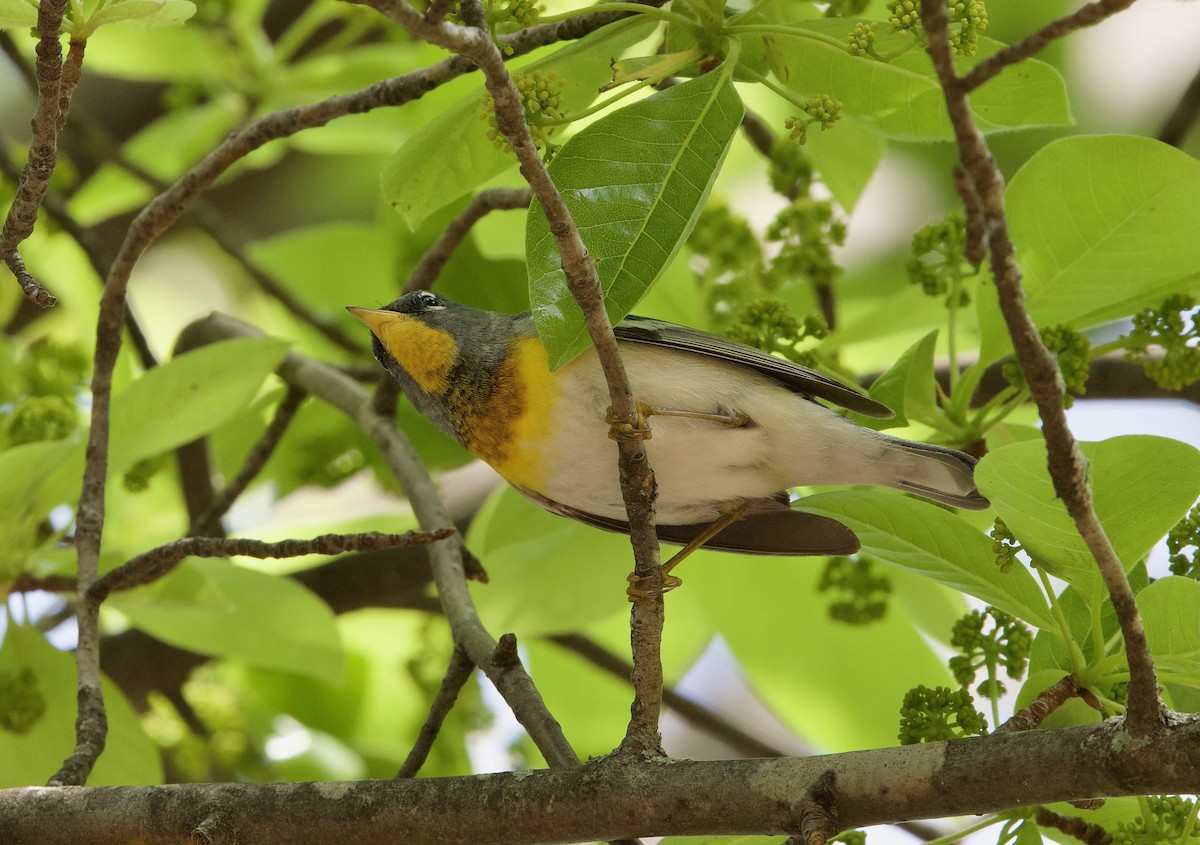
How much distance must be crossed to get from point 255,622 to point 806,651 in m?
1.52

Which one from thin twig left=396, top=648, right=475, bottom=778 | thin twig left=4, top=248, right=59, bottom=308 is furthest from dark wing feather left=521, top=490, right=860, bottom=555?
thin twig left=4, top=248, right=59, bottom=308

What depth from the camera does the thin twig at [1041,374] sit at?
4.32 ft

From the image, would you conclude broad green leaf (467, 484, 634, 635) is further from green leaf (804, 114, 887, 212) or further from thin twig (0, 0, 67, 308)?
thin twig (0, 0, 67, 308)

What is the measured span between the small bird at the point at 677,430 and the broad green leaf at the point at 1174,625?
0.71m

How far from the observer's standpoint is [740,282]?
10.5 ft

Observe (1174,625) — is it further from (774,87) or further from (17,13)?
(17,13)

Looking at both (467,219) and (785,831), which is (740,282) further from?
(785,831)

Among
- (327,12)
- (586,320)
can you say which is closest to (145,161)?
(327,12)

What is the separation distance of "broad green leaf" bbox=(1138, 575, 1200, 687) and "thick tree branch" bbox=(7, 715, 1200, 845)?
0.96ft

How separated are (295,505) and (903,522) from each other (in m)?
3.25

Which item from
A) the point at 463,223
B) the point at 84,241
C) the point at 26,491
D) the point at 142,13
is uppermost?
the point at 84,241

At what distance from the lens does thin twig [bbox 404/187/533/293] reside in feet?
10.2

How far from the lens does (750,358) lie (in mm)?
2723

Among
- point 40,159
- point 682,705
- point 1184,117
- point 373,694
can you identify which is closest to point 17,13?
point 40,159
